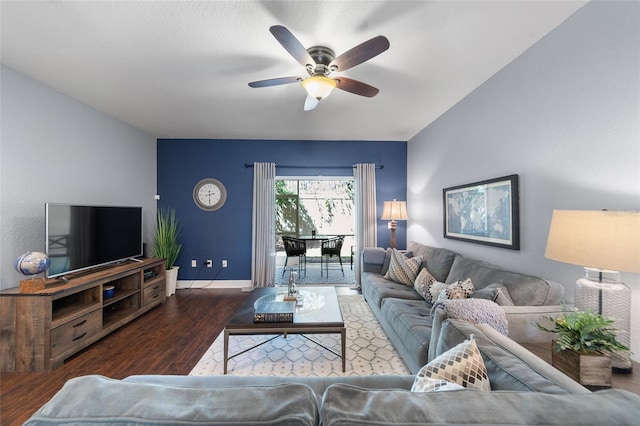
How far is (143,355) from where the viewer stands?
243cm

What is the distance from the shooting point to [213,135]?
4391 mm

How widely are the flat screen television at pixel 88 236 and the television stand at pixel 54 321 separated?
155mm

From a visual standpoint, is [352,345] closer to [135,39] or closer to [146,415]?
[146,415]

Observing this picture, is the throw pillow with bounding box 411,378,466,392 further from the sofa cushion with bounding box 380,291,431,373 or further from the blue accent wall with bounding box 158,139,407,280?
the blue accent wall with bounding box 158,139,407,280

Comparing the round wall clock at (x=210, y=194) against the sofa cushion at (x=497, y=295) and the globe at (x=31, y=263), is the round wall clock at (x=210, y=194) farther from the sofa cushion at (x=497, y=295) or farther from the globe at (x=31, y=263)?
the sofa cushion at (x=497, y=295)

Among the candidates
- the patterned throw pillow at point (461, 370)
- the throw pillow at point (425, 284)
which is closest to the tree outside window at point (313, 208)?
the throw pillow at point (425, 284)

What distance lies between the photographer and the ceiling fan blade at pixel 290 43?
58.8 inches

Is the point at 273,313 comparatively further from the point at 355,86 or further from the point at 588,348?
the point at 355,86

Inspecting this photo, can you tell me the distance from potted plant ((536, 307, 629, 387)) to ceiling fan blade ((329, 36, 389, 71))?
68.1 inches

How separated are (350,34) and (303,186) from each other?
466 centimetres

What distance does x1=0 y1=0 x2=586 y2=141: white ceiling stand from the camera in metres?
1.68

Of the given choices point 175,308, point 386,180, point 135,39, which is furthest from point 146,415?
point 386,180

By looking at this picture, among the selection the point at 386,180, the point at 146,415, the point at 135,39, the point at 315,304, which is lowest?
the point at 315,304

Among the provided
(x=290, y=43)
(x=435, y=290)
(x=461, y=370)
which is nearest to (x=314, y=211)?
(x=435, y=290)
